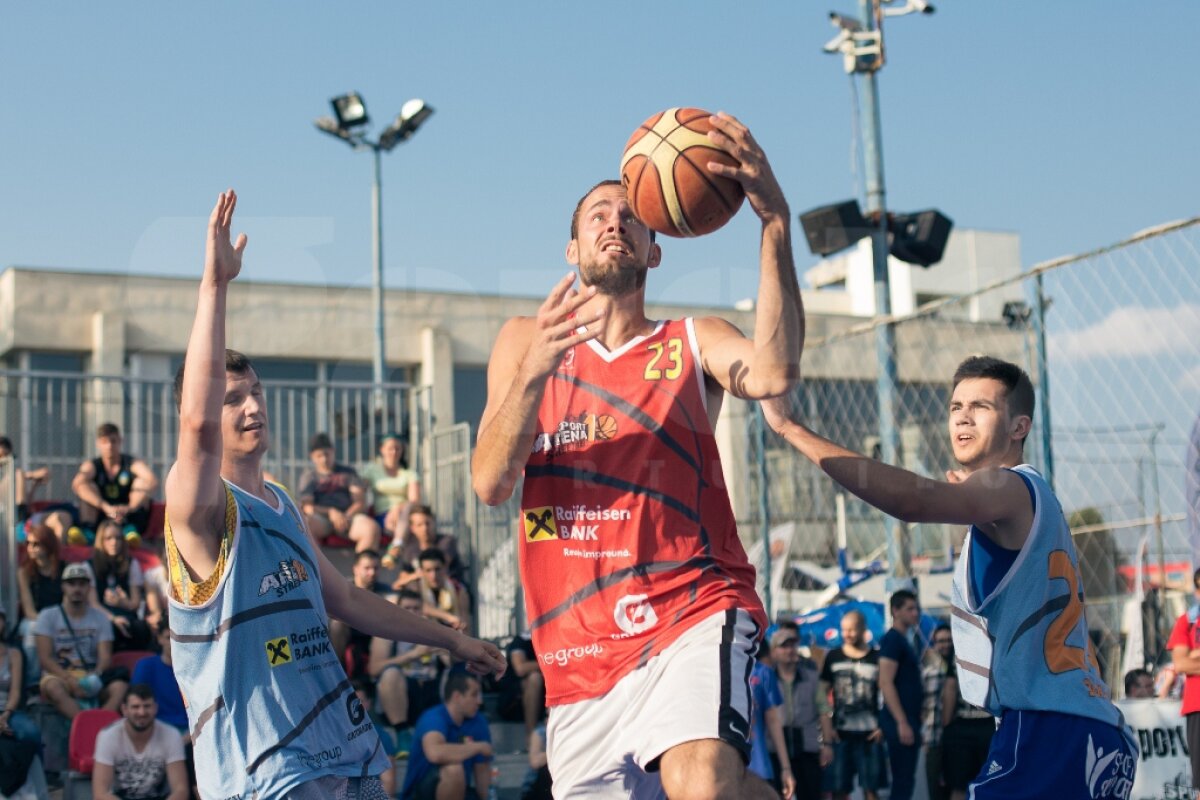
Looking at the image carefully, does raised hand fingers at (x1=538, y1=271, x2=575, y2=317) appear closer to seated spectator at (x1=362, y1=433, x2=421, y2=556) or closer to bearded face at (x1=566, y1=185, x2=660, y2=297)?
bearded face at (x1=566, y1=185, x2=660, y2=297)

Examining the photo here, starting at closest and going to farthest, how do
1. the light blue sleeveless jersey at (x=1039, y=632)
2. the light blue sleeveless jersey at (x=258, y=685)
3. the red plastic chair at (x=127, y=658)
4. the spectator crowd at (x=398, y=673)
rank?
1. the light blue sleeveless jersey at (x=258, y=685)
2. the light blue sleeveless jersey at (x=1039, y=632)
3. the spectator crowd at (x=398, y=673)
4. the red plastic chair at (x=127, y=658)

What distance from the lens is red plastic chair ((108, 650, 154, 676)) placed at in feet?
36.4

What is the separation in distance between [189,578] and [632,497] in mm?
1405

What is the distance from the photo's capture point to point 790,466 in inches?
535

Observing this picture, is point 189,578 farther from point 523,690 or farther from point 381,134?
point 381,134

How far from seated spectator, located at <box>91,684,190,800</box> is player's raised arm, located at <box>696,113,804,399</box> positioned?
21.1 feet

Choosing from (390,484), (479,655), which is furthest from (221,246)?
(390,484)

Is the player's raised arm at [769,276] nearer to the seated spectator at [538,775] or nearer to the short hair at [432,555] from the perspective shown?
the seated spectator at [538,775]

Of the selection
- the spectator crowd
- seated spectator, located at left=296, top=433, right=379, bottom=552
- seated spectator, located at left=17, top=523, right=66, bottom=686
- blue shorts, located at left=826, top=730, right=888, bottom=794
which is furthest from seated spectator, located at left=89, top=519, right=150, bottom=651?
blue shorts, located at left=826, top=730, right=888, bottom=794

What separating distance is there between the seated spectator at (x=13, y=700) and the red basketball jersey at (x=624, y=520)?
20.5 ft

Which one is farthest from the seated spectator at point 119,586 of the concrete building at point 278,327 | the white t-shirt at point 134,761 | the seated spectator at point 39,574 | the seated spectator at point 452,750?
the concrete building at point 278,327

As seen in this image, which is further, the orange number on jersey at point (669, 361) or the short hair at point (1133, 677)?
the short hair at point (1133, 677)

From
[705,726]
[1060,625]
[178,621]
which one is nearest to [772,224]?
[705,726]

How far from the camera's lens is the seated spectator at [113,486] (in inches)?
489
